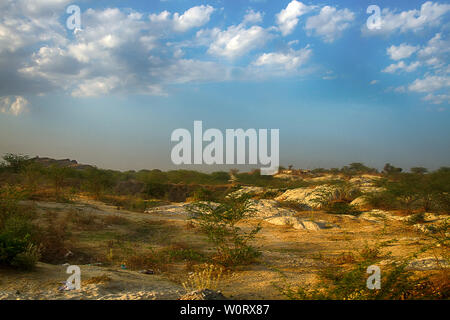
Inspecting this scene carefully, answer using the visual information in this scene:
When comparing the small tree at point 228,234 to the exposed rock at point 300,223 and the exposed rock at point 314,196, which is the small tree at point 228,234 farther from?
the exposed rock at point 314,196

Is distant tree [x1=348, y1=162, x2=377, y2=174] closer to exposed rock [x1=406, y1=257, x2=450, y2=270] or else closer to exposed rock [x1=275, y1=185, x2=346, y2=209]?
exposed rock [x1=275, y1=185, x2=346, y2=209]

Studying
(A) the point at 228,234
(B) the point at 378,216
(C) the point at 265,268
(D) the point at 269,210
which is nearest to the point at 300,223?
(D) the point at 269,210

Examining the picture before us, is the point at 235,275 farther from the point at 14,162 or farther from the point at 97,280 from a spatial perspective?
the point at 14,162

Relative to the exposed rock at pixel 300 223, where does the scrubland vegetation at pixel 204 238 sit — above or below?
above

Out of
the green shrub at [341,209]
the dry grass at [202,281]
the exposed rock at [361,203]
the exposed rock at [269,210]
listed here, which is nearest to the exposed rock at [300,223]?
the exposed rock at [269,210]

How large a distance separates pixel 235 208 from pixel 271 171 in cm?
3594

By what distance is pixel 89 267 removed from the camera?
18.1 feet

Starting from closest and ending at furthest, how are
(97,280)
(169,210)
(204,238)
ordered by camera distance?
(97,280) → (204,238) → (169,210)

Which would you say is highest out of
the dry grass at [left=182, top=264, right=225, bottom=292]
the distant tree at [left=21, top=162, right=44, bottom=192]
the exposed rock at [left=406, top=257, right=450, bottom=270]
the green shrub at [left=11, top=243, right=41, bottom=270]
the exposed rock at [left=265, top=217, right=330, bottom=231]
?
the distant tree at [left=21, top=162, right=44, bottom=192]

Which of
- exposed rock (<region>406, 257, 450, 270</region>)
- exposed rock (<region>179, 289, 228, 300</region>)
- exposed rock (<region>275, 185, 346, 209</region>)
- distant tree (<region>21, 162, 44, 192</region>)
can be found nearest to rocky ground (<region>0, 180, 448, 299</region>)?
exposed rock (<region>406, 257, 450, 270</region>)

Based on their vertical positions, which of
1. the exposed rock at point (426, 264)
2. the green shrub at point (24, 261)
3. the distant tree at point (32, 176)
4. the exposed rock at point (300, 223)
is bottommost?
the exposed rock at point (300, 223)

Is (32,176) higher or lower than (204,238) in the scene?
higher

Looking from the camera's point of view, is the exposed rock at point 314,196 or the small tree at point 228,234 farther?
the exposed rock at point 314,196
